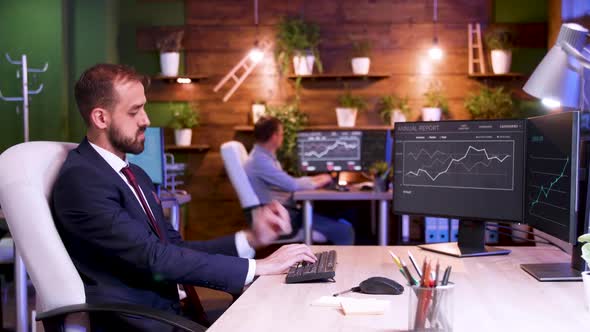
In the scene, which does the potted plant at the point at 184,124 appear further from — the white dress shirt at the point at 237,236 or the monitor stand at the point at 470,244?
the white dress shirt at the point at 237,236

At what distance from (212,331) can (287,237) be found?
3735mm

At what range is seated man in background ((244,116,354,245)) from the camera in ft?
17.1

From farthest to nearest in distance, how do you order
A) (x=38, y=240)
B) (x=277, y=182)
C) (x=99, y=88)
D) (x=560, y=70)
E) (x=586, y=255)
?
(x=277, y=182), (x=560, y=70), (x=99, y=88), (x=38, y=240), (x=586, y=255)

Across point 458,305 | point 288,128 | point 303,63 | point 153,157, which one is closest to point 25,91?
point 153,157

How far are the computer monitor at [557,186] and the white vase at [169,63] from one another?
4.71m

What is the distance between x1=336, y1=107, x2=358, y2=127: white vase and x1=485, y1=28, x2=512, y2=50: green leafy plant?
1352 millimetres

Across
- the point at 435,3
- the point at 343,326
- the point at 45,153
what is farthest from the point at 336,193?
the point at 343,326

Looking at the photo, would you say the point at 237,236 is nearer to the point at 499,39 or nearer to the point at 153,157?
the point at 153,157

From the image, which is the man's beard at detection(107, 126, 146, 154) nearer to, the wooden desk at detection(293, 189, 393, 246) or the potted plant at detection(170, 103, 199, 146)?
the wooden desk at detection(293, 189, 393, 246)

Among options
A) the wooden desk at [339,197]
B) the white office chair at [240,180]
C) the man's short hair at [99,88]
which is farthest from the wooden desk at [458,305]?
the white office chair at [240,180]

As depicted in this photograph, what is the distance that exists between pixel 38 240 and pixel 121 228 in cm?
22

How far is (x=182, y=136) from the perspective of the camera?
262 inches

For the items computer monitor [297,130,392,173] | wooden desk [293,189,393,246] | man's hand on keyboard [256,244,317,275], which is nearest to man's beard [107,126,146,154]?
man's hand on keyboard [256,244,317,275]

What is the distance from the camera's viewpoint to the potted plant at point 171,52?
6.62 m
